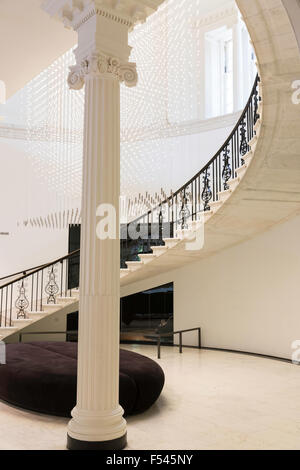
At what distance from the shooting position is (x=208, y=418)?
194 inches

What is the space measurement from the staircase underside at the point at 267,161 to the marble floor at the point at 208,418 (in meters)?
2.72

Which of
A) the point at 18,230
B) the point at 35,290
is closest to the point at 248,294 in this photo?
the point at 35,290

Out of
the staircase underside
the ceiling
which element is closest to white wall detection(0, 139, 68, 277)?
the staircase underside

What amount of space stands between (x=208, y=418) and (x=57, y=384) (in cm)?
169

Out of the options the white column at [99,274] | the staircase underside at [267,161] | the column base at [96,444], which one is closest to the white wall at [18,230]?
the staircase underside at [267,161]

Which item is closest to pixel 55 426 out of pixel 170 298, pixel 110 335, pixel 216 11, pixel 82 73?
pixel 110 335

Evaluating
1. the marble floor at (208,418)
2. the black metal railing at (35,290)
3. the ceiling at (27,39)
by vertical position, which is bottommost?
the marble floor at (208,418)

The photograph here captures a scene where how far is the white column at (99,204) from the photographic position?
12.6 feet

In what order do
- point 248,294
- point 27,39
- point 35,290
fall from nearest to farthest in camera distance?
point 27,39, point 248,294, point 35,290

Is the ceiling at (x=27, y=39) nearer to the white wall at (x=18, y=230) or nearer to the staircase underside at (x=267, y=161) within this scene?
the staircase underside at (x=267, y=161)

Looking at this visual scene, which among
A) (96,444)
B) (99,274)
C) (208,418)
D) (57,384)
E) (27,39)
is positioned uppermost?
(27,39)

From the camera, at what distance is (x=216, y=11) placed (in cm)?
1216

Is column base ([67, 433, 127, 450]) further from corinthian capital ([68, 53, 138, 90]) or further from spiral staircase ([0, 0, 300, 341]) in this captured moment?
spiral staircase ([0, 0, 300, 341])

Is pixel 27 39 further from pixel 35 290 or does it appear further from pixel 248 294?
pixel 35 290
